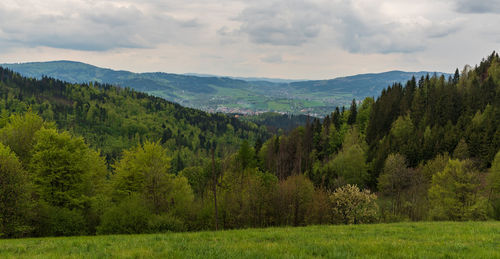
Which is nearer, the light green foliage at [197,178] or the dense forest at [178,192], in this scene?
the dense forest at [178,192]

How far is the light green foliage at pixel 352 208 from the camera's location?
44.3 meters

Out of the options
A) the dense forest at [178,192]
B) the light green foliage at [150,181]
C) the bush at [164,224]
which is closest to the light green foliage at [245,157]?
the dense forest at [178,192]

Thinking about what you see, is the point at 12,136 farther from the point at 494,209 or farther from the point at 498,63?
the point at 498,63

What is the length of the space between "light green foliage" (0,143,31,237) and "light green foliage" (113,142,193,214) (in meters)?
11.4

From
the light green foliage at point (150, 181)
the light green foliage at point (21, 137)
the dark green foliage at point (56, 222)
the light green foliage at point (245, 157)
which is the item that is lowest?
the light green foliage at point (245, 157)

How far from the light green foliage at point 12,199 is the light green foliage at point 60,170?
165 inches

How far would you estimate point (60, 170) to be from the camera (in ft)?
122

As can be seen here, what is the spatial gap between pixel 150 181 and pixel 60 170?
1148cm

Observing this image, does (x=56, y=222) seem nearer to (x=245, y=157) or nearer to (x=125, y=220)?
(x=125, y=220)

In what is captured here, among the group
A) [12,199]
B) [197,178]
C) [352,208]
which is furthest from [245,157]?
[12,199]

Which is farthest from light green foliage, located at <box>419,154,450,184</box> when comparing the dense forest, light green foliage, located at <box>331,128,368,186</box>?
light green foliage, located at <box>331,128,368,186</box>

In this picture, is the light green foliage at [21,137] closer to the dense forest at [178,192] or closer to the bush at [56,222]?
the dense forest at [178,192]

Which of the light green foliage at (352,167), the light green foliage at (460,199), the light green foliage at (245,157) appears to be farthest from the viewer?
the light green foliage at (245,157)

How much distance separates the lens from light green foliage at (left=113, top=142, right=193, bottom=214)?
130 ft
